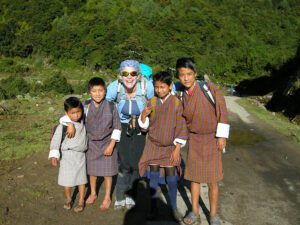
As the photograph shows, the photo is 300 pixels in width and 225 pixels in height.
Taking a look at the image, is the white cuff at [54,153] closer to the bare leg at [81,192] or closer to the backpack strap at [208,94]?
the bare leg at [81,192]

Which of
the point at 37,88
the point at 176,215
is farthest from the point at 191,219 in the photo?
the point at 37,88

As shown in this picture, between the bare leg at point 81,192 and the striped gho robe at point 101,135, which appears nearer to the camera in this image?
the striped gho robe at point 101,135

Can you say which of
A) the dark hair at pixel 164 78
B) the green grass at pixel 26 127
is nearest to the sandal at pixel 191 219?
the dark hair at pixel 164 78

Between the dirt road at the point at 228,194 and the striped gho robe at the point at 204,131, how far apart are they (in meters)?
0.62

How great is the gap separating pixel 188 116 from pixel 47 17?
3646 cm

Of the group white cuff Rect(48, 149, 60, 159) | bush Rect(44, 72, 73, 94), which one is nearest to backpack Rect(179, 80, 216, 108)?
white cuff Rect(48, 149, 60, 159)

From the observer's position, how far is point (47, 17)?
1438 inches

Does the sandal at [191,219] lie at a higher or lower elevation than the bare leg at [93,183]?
lower

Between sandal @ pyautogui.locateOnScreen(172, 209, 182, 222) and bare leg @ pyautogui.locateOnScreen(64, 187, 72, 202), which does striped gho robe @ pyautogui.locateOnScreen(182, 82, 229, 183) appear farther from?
bare leg @ pyautogui.locateOnScreen(64, 187, 72, 202)

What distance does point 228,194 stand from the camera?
395cm

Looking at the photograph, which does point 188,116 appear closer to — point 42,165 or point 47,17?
point 42,165

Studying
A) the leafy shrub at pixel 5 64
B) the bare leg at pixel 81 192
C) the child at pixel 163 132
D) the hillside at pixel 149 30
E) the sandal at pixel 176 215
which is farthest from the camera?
the hillside at pixel 149 30

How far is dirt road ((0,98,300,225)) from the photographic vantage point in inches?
131

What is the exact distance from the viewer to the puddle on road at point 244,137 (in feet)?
20.6
